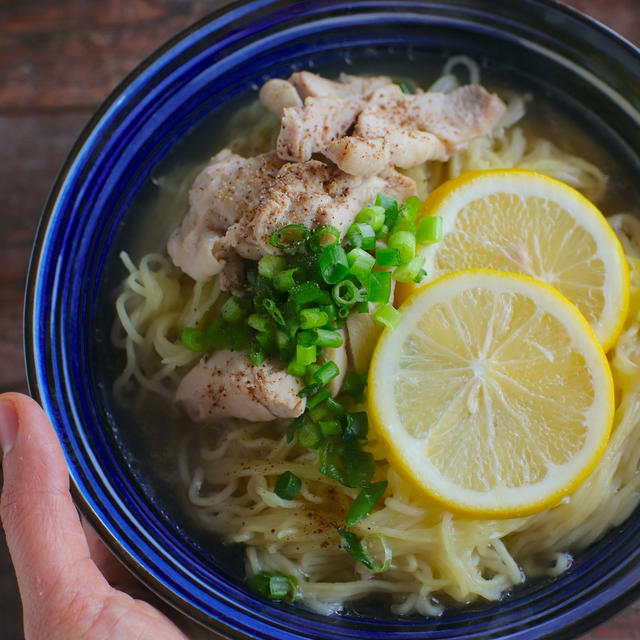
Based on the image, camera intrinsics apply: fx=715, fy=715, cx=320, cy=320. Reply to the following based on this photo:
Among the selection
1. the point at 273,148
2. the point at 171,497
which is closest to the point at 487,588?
the point at 171,497

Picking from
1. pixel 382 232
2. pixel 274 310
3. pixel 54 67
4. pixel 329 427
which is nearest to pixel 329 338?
pixel 274 310

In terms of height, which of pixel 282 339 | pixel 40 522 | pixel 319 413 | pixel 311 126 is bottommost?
pixel 40 522

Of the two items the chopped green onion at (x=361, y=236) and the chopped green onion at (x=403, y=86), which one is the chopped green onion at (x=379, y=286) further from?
the chopped green onion at (x=403, y=86)

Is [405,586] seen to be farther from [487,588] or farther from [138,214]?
[138,214]

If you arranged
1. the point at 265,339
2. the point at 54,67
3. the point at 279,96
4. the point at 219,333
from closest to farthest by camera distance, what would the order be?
the point at 265,339, the point at 219,333, the point at 279,96, the point at 54,67

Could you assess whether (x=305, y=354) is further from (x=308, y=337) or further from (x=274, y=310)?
(x=274, y=310)

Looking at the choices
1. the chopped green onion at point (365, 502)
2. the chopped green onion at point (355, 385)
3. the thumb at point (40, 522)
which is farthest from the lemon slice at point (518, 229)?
the thumb at point (40, 522)
